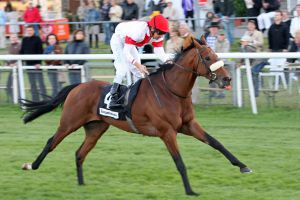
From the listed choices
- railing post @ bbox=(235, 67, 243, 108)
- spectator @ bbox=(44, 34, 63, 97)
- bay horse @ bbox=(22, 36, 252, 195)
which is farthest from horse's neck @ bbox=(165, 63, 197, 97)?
spectator @ bbox=(44, 34, 63, 97)

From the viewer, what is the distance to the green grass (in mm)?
7438

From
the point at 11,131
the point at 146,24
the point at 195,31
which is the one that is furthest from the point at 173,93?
the point at 195,31

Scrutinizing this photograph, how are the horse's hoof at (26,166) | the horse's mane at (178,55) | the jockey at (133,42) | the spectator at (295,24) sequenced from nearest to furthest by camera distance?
the horse's mane at (178,55) → the jockey at (133,42) → the horse's hoof at (26,166) → the spectator at (295,24)

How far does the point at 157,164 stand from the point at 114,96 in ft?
3.81

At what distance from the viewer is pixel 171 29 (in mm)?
13422

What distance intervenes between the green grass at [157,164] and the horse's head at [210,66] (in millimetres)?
1015

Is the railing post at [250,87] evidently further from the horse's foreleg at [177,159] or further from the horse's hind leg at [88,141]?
the horse's foreleg at [177,159]

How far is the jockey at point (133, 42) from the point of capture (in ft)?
25.1

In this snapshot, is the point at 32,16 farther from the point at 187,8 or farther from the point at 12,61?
the point at 12,61

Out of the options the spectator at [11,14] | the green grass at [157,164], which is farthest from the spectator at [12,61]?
the spectator at [11,14]

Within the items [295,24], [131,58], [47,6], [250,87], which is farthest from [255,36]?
[47,6]

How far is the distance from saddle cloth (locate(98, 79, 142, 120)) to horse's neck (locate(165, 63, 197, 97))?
1.33 ft

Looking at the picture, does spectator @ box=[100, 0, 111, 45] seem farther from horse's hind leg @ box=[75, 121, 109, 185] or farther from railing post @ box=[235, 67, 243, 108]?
horse's hind leg @ box=[75, 121, 109, 185]

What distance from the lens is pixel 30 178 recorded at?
812cm
